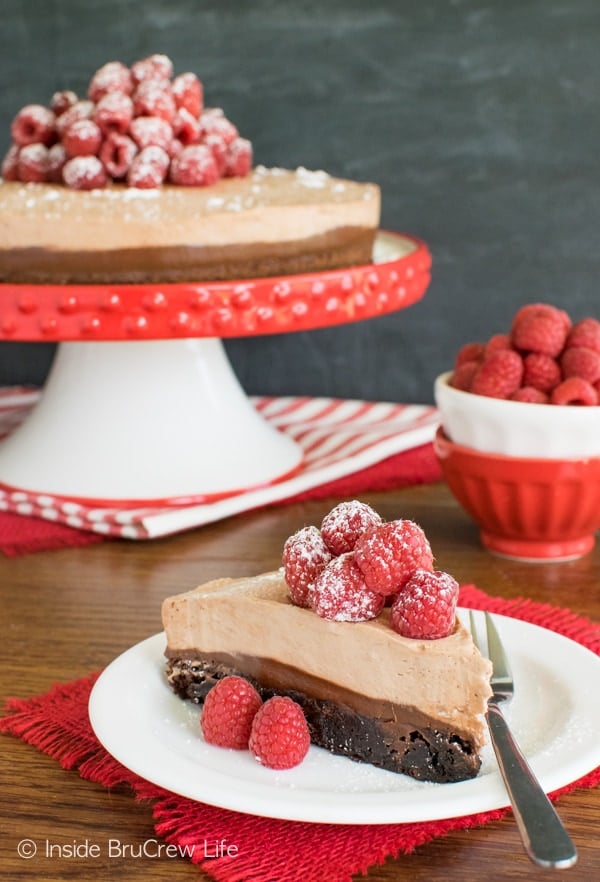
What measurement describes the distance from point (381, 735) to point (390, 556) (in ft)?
0.36

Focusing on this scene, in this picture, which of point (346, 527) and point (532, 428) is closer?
point (346, 527)

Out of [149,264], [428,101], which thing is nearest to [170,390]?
[149,264]

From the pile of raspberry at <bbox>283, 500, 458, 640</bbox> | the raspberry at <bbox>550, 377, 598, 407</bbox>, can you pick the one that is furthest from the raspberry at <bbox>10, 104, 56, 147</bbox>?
the pile of raspberry at <bbox>283, 500, 458, 640</bbox>

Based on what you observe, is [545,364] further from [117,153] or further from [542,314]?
[117,153]

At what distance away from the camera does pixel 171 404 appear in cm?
134

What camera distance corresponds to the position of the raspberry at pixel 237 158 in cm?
133

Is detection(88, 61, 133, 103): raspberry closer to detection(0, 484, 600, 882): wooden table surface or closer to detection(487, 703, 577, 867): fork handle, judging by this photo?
detection(0, 484, 600, 882): wooden table surface

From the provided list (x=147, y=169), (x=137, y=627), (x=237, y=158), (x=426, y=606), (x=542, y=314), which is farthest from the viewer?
(x=237, y=158)

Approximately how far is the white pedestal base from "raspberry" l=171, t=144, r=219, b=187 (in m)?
0.19

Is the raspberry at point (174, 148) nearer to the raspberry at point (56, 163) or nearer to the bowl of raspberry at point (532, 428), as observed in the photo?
the raspberry at point (56, 163)

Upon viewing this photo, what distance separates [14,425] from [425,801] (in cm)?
108

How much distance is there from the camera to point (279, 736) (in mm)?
710

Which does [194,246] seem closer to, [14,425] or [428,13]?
[14,425]

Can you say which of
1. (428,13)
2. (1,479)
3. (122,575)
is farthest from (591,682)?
(428,13)
